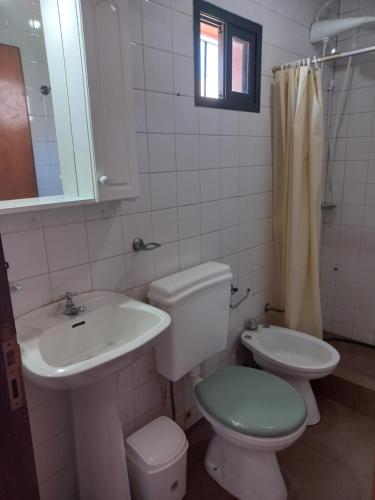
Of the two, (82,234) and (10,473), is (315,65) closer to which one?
(82,234)

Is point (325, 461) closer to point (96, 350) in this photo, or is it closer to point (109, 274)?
point (96, 350)

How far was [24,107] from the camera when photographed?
114 cm

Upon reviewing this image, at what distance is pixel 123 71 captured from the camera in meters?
1.16

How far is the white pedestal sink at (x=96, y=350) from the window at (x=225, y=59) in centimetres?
100

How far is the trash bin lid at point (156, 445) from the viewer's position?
1357 millimetres

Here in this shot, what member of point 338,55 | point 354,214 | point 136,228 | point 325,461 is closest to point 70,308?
point 136,228

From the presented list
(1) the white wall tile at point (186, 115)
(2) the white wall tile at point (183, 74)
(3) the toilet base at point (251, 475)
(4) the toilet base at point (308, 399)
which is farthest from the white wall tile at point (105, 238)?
(4) the toilet base at point (308, 399)

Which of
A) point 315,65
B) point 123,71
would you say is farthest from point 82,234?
point 315,65

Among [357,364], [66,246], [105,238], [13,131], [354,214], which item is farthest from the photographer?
[354,214]

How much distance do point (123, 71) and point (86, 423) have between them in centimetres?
122

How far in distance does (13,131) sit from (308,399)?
1.89 meters

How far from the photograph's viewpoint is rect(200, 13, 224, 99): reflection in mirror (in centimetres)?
160

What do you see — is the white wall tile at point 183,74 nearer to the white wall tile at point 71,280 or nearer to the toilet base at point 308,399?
the white wall tile at point 71,280

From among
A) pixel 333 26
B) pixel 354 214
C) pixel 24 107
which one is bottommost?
pixel 354 214
